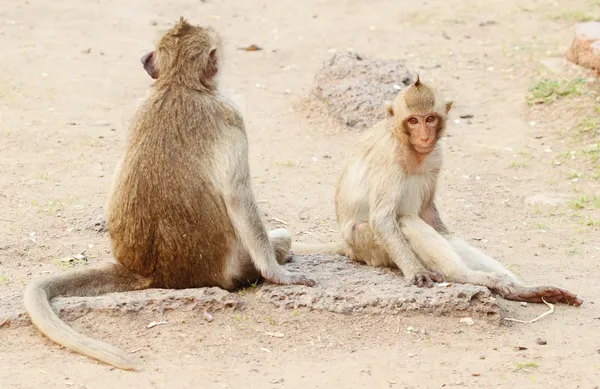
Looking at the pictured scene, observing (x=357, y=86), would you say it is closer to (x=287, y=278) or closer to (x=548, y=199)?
(x=548, y=199)

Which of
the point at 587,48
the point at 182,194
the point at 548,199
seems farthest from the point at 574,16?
the point at 182,194

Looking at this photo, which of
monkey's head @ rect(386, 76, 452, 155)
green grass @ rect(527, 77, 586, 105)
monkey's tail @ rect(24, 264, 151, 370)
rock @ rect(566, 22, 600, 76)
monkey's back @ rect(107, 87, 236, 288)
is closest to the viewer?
monkey's tail @ rect(24, 264, 151, 370)

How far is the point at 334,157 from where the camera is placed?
1083cm

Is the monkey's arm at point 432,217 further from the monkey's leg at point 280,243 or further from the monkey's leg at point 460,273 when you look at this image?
the monkey's leg at point 280,243

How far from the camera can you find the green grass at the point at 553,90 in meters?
11.8

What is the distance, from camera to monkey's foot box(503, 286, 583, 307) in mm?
6762

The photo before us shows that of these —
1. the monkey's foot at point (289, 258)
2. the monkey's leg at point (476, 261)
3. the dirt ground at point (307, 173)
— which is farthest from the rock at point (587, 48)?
the monkey's foot at point (289, 258)

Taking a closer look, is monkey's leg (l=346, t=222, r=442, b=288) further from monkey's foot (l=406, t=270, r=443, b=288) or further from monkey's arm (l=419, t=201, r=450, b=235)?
monkey's arm (l=419, t=201, r=450, b=235)

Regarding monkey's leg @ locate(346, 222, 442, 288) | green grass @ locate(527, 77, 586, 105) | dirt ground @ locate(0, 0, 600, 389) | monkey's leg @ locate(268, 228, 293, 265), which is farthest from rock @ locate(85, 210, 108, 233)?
green grass @ locate(527, 77, 586, 105)

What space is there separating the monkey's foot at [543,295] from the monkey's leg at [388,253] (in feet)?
1.81

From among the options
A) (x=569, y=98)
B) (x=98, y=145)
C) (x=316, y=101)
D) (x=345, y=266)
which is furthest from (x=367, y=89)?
(x=345, y=266)

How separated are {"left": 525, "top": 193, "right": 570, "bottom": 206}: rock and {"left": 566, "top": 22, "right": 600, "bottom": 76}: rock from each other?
2.86 m

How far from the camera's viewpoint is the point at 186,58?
21.5 feet

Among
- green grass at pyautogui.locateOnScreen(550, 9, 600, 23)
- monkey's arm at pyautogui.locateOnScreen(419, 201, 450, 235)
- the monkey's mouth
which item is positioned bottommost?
monkey's arm at pyautogui.locateOnScreen(419, 201, 450, 235)
